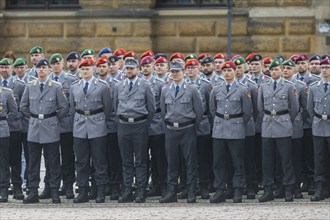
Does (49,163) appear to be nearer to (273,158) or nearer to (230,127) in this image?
(230,127)

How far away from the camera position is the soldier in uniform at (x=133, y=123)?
16719 mm

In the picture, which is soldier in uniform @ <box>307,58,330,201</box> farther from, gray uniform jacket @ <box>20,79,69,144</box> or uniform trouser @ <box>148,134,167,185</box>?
gray uniform jacket @ <box>20,79,69,144</box>

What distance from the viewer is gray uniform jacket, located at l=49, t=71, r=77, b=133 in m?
17.2

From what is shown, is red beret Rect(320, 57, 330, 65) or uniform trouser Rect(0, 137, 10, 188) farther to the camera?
uniform trouser Rect(0, 137, 10, 188)

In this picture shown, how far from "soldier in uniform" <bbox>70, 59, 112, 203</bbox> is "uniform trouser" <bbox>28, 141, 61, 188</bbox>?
10.1 inches

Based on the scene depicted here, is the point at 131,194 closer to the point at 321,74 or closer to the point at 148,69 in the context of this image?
the point at 148,69

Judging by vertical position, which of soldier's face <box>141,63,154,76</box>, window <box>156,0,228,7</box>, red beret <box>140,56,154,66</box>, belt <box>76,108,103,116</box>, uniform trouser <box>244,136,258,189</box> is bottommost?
uniform trouser <box>244,136,258,189</box>

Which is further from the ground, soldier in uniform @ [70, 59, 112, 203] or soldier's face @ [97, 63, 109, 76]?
soldier's face @ [97, 63, 109, 76]

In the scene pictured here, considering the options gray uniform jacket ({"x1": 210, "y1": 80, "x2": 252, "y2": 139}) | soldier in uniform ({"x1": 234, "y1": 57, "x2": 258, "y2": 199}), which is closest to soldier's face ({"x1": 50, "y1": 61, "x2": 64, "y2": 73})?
gray uniform jacket ({"x1": 210, "y1": 80, "x2": 252, "y2": 139})

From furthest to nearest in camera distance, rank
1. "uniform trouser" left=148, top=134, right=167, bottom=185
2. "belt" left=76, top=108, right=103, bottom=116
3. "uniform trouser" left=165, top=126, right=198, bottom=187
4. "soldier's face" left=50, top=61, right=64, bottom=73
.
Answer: "soldier's face" left=50, top=61, right=64, bottom=73 < "uniform trouser" left=148, top=134, right=167, bottom=185 < "belt" left=76, top=108, right=103, bottom=116 < "uniform trouser" left=165, top=126, right=198, bottom=187

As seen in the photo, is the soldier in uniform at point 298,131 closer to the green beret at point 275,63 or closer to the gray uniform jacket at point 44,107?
the green beret at point 275,63

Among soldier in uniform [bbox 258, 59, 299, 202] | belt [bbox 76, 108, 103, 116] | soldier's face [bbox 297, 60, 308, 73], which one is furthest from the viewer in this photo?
soldier's face [bbox 297, 60, 308, 73]

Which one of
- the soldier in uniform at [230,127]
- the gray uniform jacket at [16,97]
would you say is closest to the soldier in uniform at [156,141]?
the soldier in uniform at [230,127]

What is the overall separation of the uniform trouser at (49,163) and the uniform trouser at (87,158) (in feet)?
0.87
